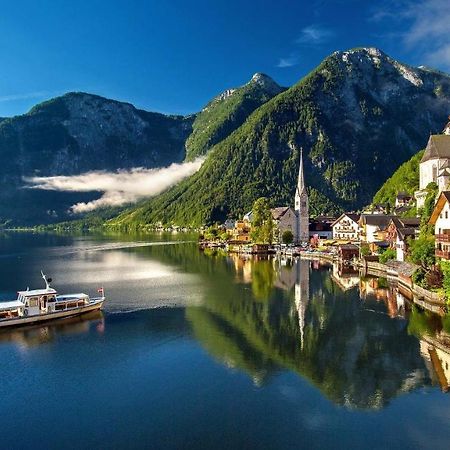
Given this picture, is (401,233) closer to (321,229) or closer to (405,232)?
(405,232)

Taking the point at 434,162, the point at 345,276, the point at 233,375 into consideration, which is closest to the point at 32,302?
the point at 233,375

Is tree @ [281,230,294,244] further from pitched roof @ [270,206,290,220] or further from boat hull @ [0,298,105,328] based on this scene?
boat hull @ [0,298,105,328]

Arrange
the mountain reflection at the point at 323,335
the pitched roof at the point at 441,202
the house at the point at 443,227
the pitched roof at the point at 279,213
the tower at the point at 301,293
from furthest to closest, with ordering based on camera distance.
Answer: the pitched roof at the point at 279,213 → the pitched roof at the point at 441,202 → the house at the point at 443,227 → the tower at the point at 301,293 → the mountain reflection at the point at 323,335

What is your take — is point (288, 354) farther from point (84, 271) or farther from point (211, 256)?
point (211, 256)

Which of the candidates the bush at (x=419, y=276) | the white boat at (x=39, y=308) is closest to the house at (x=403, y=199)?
the bush at (x=419, y=276)

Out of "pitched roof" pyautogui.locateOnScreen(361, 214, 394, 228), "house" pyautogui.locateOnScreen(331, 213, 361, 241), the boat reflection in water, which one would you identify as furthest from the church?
the boat reflection in water

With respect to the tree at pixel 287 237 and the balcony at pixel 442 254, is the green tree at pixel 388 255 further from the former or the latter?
the tree at pixel 287 237
